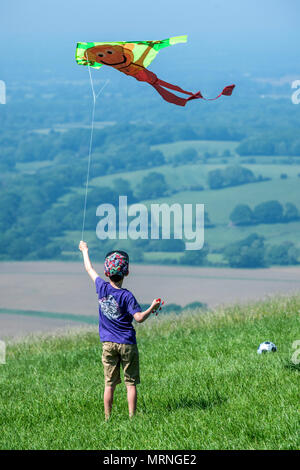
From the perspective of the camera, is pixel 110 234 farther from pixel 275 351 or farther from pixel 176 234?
pixel 275 351

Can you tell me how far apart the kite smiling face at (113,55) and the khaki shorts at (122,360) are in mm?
3837

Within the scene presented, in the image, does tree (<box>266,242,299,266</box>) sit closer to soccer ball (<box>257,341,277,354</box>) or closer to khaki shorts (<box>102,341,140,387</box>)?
soccer ball (<box>257,341,277,354</box>)

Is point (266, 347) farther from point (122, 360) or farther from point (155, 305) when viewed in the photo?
point (155, 305)

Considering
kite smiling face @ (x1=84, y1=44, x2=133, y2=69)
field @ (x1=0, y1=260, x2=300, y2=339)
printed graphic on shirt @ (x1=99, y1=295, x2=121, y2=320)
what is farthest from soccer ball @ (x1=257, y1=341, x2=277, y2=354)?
field @ (x1=0, y1=260, x2=300, y2=339)

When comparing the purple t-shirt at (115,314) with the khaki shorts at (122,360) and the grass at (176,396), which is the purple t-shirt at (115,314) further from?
the grass at (176,396)

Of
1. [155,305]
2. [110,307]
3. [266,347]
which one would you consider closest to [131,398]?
[110,307]

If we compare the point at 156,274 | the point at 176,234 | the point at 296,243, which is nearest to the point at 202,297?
the point at 156,274

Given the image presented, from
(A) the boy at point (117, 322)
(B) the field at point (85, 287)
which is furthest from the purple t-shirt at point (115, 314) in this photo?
(B) the field at point (85, 287)

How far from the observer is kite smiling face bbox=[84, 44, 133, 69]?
8.67 m

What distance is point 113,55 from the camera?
28.8ft

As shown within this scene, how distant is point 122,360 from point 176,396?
0.95 metres

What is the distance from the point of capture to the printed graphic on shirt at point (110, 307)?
6523 millimetres
